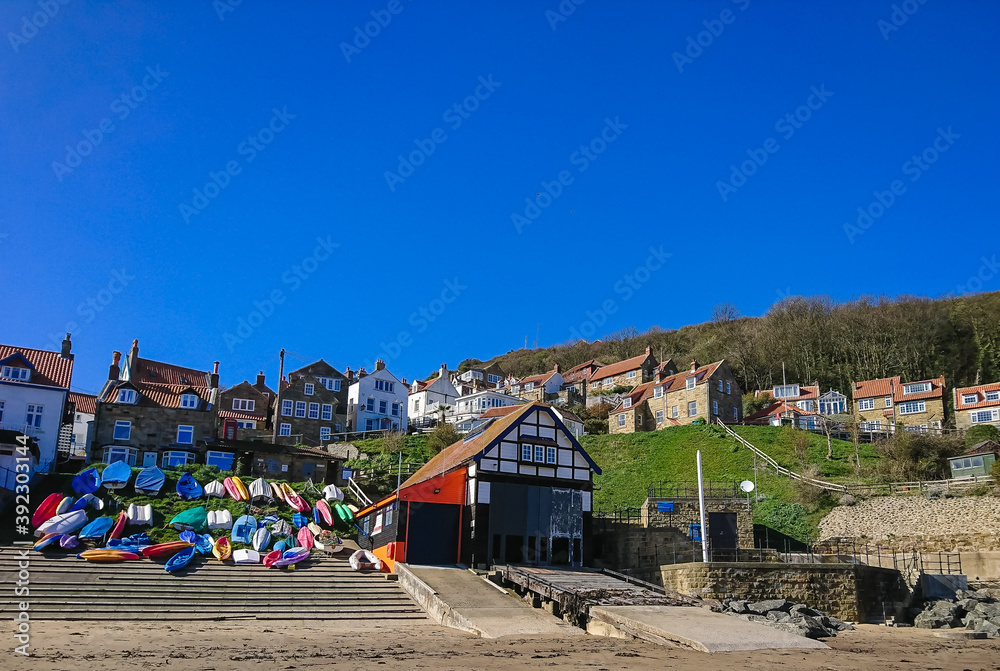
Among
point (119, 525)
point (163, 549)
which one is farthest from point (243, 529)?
point (119, 525)

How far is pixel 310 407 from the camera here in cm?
5616

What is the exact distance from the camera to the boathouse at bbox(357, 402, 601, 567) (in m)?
27.4

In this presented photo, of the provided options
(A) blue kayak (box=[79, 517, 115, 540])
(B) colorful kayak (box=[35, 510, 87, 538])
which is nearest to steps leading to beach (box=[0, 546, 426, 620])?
(B) colorful kayak (box=[35, 510, 87, 538])

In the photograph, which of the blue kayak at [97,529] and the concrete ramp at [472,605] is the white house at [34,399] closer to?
the blue kayak at [97,529]

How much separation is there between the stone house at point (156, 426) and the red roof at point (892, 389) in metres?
47.1

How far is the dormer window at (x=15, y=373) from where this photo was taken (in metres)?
37.7

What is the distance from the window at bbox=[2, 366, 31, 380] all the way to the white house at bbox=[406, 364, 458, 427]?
113ft

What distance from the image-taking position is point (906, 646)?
1792 centimetres

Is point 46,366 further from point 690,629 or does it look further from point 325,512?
point 690,629

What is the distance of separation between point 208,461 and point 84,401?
21034 millimetres

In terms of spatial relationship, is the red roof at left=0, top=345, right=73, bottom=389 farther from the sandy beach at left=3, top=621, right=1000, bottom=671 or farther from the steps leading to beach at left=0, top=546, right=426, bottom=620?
the sandy beach at left=3, top=621, right=1000, bottom=671

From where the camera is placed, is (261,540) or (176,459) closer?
(261,540)

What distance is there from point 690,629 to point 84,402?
51.1 metres

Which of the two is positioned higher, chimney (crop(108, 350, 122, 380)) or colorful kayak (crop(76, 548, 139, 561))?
chimney (crop(108, 350, 122, 380))
